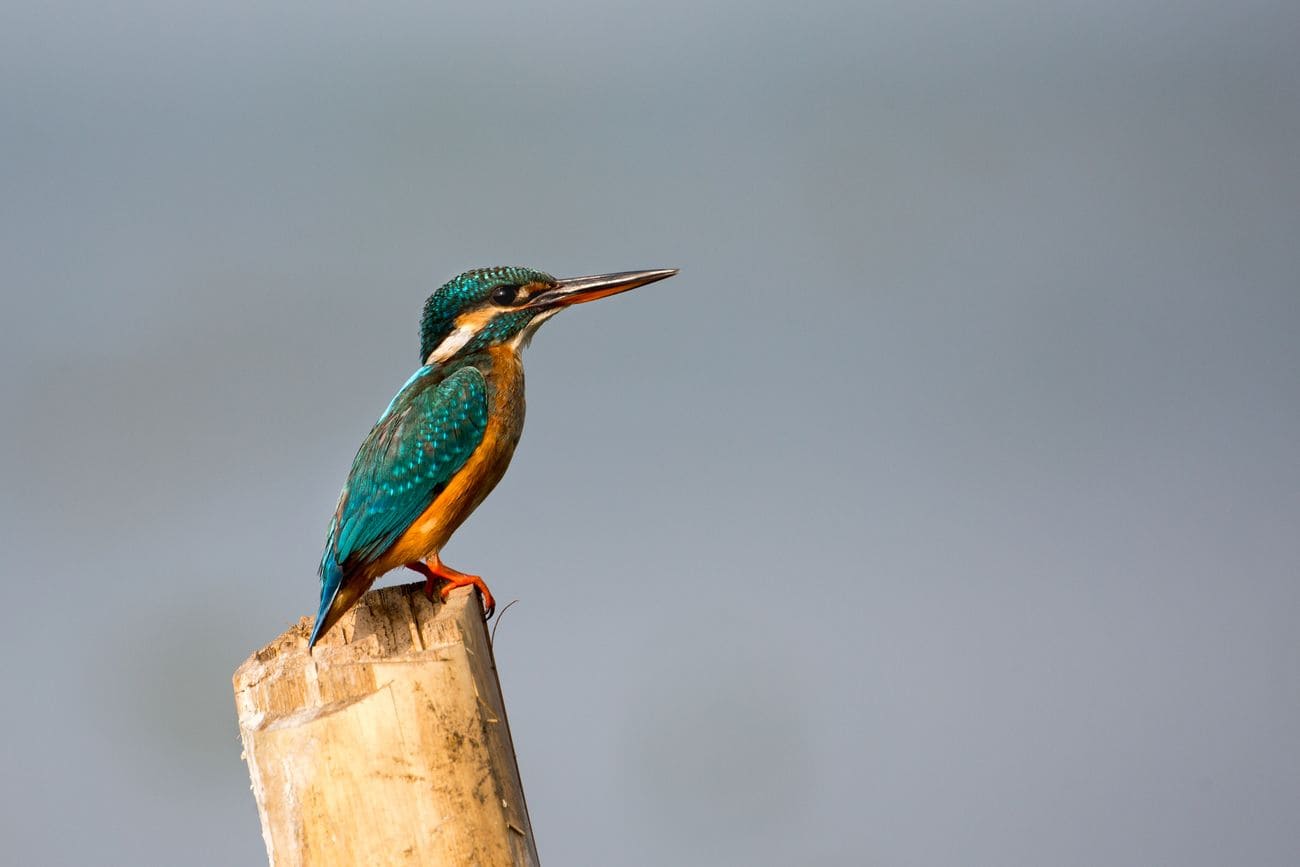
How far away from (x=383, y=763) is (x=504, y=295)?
204 cm

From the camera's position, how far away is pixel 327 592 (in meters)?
2.78

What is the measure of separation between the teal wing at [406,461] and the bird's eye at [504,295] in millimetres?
325

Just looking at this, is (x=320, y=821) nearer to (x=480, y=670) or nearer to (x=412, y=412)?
(x=480, y=670)

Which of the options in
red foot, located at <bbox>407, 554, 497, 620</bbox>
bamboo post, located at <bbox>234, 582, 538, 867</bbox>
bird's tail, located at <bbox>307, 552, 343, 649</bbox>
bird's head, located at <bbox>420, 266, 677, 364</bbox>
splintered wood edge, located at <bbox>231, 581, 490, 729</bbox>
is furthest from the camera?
bird's head, located at <bbox>420, 266, 677, 364</bbox>

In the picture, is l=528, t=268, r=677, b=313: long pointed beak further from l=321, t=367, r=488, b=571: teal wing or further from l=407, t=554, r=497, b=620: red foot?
l=407, t=554, r=497, b=620: red foot

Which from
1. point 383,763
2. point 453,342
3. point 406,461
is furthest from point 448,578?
point 383,763

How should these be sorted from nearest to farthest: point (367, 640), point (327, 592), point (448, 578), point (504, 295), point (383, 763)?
point (383, 763), point (367, 640), point (327, 592), point (448, 578), point (504, 295)

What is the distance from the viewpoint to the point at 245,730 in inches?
78.5

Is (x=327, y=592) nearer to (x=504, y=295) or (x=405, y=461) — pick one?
(x=405, y=461)

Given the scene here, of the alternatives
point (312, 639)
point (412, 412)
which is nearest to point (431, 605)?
point (312, 639)

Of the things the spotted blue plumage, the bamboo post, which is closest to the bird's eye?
the spotted blue plumage

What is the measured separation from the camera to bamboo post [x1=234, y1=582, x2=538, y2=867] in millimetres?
1879

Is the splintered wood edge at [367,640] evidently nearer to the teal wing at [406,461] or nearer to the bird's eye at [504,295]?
the teal wing at [406,461]

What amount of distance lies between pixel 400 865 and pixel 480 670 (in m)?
0.34
